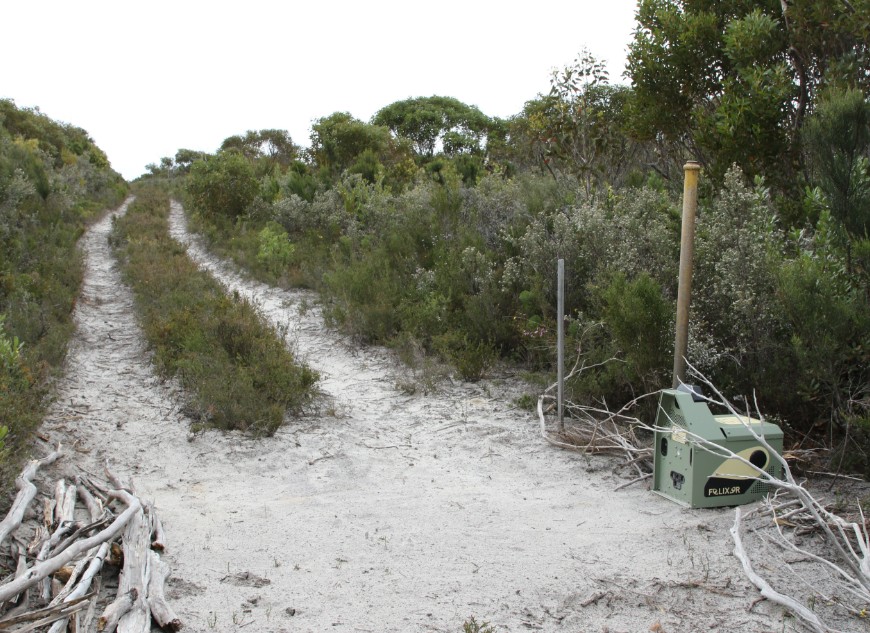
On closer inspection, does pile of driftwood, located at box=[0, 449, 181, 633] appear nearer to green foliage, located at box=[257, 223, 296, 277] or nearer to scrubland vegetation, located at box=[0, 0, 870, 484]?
scrubland vegetation, located at box=[0, 0, 870, 484]

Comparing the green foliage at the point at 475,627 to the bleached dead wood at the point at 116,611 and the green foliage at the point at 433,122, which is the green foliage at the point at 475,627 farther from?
the green foliage at the point at 433,122

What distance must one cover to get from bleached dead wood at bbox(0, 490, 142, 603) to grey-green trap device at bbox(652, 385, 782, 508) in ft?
10.2

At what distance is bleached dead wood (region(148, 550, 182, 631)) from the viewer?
3029 millimetres

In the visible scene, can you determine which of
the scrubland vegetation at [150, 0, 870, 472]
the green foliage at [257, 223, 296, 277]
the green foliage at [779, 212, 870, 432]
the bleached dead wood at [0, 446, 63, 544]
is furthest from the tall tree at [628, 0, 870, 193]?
the green foliage at [257, 223, 296, 277]

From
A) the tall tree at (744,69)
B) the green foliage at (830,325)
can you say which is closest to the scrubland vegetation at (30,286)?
the green foliage at (830,325)

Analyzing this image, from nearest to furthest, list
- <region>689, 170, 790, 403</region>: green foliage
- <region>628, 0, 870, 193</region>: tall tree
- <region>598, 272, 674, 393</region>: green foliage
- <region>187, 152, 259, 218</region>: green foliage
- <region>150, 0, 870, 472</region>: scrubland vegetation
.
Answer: <region>150, 0, 870, 472</region>: scrubland vegetation < <region>689, 170, 790, 403</region>: green foliage < <region>598, 272, 674, 393</region>: green foliage < <region>628, 0, 870, 193</region>: tall tree < <region>187, 152, 259, 218</region>: green foliage

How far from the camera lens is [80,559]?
3457mm

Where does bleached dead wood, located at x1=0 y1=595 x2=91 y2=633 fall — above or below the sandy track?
above

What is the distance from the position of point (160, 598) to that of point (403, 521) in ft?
5.13

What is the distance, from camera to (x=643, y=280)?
5469mm

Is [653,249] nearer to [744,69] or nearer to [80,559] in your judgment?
[744,69]

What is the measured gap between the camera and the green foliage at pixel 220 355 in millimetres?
6000

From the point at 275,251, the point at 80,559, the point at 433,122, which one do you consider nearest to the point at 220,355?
the point at 80,559

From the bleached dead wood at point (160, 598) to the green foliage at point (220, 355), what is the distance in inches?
90.5
